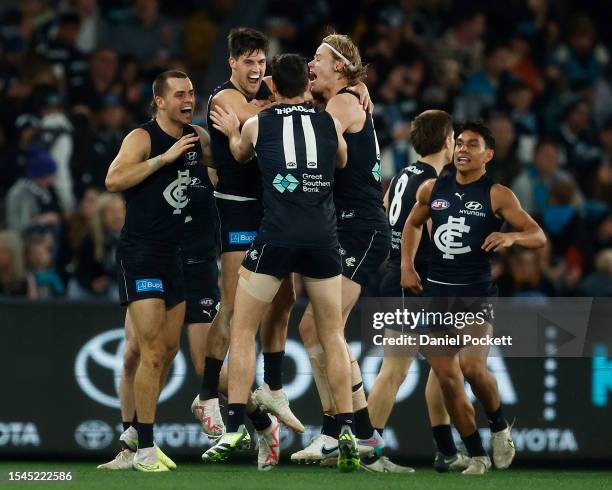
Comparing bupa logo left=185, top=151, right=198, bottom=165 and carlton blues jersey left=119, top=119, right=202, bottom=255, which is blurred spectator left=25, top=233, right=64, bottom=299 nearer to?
carlton blues jersey left=119, top=119, right=202, bottom=255

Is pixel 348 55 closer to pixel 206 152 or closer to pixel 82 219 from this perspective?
pixel 206 152

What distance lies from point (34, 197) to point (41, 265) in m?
1.31

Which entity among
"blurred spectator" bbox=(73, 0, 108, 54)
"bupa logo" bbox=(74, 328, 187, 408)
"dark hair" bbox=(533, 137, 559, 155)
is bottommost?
"bupa logo" bbox=(74, 328, 187, 408)

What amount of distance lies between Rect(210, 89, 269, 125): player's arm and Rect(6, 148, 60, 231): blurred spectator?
16.0 ft

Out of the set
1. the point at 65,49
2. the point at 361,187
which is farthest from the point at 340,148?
the point at 65,49

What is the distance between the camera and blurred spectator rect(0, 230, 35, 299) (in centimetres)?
1400

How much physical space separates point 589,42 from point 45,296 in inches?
313

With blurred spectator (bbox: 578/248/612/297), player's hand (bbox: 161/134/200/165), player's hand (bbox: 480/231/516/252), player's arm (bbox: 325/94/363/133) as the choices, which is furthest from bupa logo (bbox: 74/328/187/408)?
blurred spectator (bbox: 578/248/612/297)

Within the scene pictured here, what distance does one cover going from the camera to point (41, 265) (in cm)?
1423

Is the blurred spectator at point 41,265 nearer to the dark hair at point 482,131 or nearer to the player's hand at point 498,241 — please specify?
the dark hair at point 482,131

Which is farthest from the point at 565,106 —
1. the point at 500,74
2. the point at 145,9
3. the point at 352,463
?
the point at 352,463

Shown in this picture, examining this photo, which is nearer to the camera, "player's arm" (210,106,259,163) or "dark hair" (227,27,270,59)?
"player's arm" (210,106,259,163)

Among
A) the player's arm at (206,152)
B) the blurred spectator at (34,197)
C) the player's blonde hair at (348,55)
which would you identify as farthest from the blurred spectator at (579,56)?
the player's arm at (206,152)

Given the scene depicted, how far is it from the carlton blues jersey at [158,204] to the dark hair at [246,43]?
0.75m
